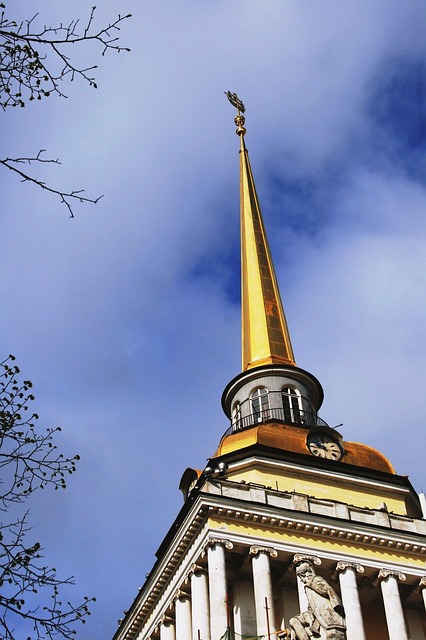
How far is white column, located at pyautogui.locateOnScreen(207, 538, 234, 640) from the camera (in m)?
30.4

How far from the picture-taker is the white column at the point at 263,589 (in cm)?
3062

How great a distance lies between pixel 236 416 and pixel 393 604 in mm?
12050

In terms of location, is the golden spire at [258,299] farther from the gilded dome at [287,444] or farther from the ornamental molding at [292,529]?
the ornamental molding at [292,529]

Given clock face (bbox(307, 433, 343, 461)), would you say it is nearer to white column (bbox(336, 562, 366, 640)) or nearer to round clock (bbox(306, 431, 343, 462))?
round clock (bbox(306, 431, 343, 462))

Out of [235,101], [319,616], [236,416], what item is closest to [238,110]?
[235,101]

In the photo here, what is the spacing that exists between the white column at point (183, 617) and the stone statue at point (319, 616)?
15892 mm

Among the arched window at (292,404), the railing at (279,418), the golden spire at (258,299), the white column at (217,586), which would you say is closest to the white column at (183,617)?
the white column at (217,586)

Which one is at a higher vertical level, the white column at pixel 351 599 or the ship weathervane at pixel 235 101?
the ship weathervane at pixel 235 101

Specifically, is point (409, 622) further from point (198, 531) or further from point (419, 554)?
point (198, 531)

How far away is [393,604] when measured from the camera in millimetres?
32906

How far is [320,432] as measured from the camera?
1522 inches

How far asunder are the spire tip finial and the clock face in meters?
25.9

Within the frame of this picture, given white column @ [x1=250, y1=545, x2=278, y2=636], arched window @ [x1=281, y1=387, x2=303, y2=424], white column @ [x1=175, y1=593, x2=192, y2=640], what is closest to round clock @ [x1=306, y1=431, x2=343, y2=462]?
arched window @ [x1=281, y1=387, x2=303, y2=424]

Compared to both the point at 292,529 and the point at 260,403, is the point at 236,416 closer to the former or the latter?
the point at 260,403
